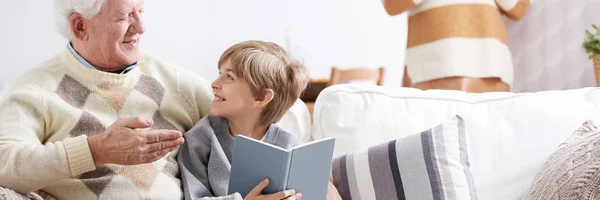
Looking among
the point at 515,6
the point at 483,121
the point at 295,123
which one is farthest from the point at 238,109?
the point at 515,6

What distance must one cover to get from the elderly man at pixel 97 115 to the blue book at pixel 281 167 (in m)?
0.15

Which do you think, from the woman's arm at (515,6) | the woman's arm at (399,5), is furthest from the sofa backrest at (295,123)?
the woman's arm at (515,6)

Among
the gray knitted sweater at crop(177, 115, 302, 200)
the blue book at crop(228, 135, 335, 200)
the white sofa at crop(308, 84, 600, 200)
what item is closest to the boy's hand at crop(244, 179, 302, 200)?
the blue book at crop(228, 135, 335, 200)

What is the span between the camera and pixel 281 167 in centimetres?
141

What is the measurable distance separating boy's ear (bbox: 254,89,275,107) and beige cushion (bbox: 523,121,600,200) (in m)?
0.61

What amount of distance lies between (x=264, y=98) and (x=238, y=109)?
0.07 m

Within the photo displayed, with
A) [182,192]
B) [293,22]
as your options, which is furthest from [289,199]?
[293,22]

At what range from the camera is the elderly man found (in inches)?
56.4

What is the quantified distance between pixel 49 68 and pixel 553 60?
1.89 metres

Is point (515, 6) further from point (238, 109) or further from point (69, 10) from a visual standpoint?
point (69, 10)

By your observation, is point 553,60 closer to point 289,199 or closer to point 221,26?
point 289,199

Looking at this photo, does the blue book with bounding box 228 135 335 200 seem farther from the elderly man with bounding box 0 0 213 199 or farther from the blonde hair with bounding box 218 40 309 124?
the blonde hair with bounding box 218 40 309 124

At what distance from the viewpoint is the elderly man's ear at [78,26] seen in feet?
5.45

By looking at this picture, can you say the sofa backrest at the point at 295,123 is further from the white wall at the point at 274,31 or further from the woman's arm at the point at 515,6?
the white wall at the point at 274,31
